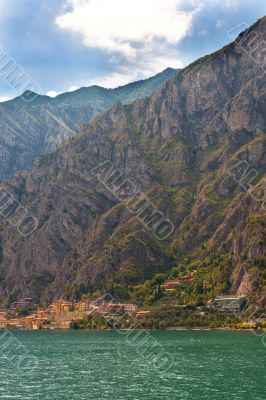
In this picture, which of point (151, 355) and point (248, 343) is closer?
point (151, 355)

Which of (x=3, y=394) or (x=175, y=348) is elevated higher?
(x=3, y=394)

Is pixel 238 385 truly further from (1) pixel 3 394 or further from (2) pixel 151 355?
(2) pixel 151 355

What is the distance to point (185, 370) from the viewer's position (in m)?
101

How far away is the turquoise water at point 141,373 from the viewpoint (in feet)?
265

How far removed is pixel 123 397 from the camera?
3100 inches

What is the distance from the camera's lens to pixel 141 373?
9894 cm

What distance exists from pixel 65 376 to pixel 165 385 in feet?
69.9

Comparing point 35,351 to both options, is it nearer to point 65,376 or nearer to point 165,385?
point 65,376

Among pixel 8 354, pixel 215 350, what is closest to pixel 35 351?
pixel 8 354

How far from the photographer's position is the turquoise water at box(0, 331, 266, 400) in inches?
3184

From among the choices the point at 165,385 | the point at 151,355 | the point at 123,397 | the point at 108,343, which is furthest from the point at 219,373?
the point at 108,343

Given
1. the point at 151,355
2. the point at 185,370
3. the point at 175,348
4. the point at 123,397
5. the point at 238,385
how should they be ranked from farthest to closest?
→ the point at 175,348 → the point at 151,355 → the point at 185,370 → the point at 238,385 → the point at 123,397

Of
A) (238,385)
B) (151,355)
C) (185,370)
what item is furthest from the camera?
(151,355)

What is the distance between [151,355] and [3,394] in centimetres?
5302
